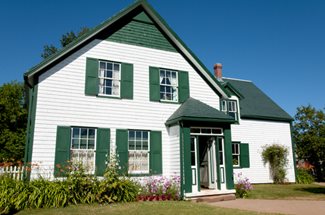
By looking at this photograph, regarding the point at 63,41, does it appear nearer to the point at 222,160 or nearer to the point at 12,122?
the point at 12,122

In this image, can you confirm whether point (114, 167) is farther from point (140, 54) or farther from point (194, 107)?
point (140, 54)

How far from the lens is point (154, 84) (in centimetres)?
1306

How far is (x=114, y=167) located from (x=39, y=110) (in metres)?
3.71

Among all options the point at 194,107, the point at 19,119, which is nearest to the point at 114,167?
the point at 194,107

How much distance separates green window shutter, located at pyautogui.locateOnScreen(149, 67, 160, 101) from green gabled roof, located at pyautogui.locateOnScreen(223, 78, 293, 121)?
7.75 m

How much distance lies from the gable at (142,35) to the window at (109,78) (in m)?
1.24

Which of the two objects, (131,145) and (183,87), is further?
(183,87)

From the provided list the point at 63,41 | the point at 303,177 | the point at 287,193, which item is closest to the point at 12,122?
the point at 63,41

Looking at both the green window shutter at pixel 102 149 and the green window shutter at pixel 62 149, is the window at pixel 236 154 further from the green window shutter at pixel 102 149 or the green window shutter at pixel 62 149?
the green window shutter at pixel 62 149

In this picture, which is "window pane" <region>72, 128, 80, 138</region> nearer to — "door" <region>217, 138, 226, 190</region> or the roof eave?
the roof eave

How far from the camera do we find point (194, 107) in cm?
1265

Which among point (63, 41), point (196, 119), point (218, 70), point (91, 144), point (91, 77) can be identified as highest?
point (63, 41)

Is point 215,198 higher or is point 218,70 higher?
point 218,70

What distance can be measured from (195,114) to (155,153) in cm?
251
